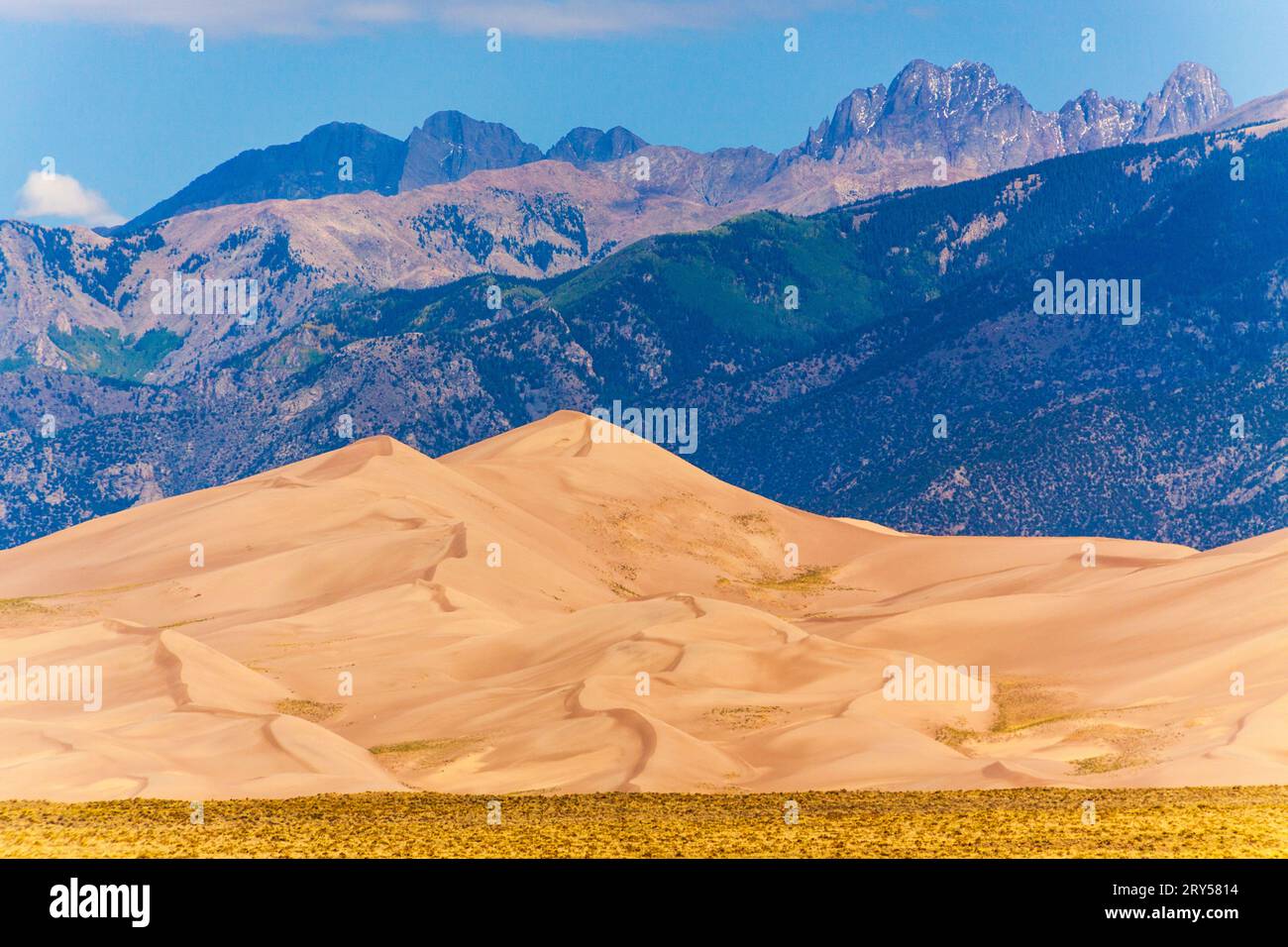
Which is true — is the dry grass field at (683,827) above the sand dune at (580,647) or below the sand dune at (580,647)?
below

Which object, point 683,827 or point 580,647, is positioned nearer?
point 683,827

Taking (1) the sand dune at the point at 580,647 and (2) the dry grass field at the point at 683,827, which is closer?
(2) the dry grass field at the point at 683,827

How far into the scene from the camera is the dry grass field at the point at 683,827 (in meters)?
27.7

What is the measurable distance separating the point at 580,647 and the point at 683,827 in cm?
4876

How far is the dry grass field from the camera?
2769 cm

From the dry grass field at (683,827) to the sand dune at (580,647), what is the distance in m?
9.00

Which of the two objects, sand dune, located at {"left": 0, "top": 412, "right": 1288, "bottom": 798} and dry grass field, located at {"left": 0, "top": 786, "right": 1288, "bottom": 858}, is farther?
sand dune, located at {"left": 0, "top": 412, "right": 1288, "bottom": 798}

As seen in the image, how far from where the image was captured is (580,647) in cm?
8175

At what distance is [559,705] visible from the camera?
220 feet

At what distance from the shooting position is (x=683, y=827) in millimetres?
33156

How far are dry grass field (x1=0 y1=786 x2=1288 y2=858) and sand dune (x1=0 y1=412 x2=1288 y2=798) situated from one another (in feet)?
29.5

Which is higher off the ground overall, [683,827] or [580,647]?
[580,647]
